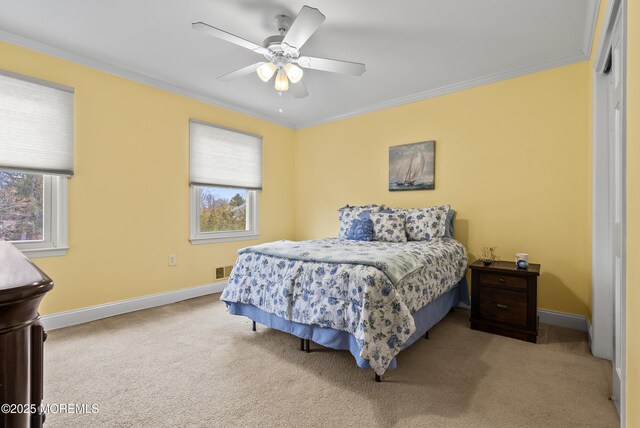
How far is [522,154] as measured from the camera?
10.0 ft

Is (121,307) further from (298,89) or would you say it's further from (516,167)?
(516,167)

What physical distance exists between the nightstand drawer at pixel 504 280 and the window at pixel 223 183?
2920 millimetres

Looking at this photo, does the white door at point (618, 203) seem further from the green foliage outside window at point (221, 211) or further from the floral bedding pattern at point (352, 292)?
the green foliage outside window at point (221, 211)

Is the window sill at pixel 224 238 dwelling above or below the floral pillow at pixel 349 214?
below

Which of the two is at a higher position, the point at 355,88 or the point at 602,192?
the point at 355,88

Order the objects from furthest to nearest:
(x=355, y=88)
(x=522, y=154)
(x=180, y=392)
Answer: (x=355, y=88)
(x=522, y=154)
(x=180, y=392)

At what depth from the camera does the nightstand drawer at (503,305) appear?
101 inches

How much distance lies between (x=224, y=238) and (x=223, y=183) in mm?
704

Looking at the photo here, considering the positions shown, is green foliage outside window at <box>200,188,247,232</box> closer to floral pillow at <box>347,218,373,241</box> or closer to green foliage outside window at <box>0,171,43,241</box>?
green foliage outside window at <box>0,171,43,241</box>

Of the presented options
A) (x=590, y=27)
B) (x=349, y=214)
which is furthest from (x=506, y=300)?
(x=590, y=27)

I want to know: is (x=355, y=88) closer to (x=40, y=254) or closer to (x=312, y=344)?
(x=312, y=344)

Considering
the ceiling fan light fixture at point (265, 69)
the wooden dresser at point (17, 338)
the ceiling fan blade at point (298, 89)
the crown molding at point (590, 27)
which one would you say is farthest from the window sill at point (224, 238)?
the crown molding at point (590, 27)
